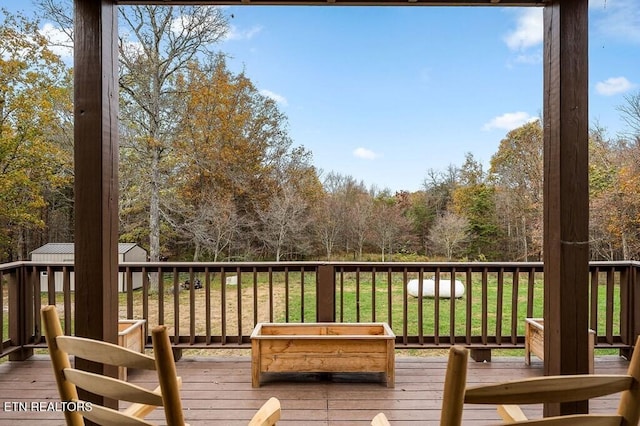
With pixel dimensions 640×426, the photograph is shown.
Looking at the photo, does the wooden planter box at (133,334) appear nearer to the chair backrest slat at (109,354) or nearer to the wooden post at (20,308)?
the wooden post at (20,308)

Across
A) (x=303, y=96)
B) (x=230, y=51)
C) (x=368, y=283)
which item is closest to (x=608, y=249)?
(x=368, y=283)

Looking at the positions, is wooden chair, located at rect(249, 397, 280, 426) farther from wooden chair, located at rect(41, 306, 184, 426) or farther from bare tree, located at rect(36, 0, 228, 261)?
bare tree, located at rect(36, 0, 228, 261)

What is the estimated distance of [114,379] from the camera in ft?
2.88

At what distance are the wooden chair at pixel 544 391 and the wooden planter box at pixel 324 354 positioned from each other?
190cm

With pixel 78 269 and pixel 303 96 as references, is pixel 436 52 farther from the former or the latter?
pixel 78 269

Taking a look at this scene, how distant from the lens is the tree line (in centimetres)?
549

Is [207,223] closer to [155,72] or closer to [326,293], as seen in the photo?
[155,72]

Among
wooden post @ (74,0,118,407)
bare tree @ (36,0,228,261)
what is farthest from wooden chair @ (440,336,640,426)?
bare tree @ (36,0,228,261)

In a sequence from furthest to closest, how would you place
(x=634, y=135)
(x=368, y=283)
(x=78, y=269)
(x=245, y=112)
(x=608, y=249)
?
(x=245, y=112) < (x=368, y=283) < (x=634, y=135) < (x=608, y=249) < (x=78, y=269)

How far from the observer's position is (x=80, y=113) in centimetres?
141

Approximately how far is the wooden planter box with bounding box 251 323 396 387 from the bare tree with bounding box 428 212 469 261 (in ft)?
12.3

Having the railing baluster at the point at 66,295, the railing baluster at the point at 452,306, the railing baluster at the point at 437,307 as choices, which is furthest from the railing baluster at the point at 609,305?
the railing baluster at the point at 66,295

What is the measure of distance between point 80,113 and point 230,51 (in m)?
6.22

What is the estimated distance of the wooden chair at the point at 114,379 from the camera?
0.77 metres
